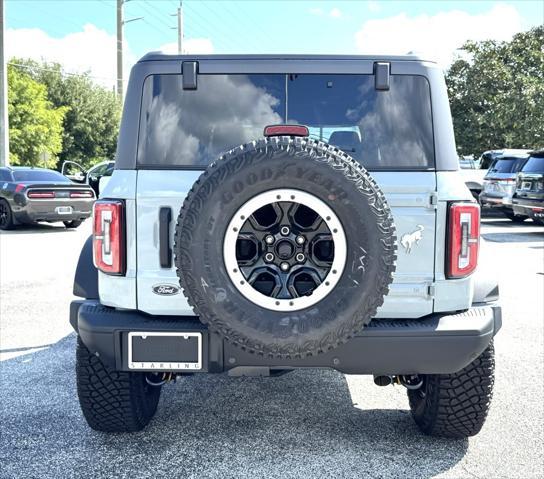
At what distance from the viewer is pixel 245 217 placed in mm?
2514

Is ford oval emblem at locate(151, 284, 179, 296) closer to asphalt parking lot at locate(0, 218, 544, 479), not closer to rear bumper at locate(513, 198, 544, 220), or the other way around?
asphalt parking lot at locate(0, 218, 544, 479)

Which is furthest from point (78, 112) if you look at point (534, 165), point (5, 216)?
point (534, 165)

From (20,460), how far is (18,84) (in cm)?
3593

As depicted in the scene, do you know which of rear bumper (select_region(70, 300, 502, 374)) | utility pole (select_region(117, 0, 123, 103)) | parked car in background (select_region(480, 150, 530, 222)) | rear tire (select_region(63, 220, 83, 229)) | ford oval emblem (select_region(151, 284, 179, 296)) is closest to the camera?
rear bumper (select_region(70, 300, 502, 374))

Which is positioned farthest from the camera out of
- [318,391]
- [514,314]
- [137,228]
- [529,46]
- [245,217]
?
[529,46]

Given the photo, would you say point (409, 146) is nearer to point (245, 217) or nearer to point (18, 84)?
point (245, 217)

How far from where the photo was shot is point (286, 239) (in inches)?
101

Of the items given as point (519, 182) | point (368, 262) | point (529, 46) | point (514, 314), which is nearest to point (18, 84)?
point (529, 46)

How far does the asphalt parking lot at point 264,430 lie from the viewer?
302 cm

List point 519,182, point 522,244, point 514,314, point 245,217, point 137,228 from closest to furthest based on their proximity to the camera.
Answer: point 245,217, point 137,228, point 514,314, point 522,244, point 519,182

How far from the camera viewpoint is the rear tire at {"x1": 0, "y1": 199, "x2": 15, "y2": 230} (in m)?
13.7

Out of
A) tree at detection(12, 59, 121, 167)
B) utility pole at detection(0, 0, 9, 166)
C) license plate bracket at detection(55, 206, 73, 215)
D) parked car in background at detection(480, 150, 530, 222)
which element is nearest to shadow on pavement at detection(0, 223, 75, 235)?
license plate bracket at detection(55, 206, 73, 215)

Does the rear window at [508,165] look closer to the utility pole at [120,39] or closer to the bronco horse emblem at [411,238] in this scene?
the bronco horse emblem at [411,238]

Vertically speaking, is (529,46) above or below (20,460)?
above
